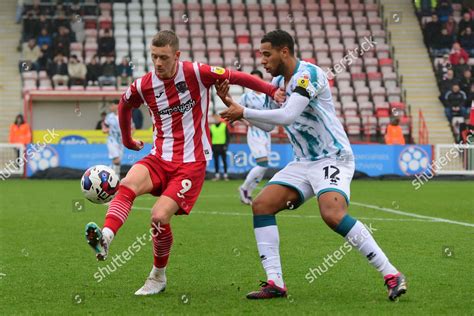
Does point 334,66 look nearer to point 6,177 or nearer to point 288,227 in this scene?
point 6,177

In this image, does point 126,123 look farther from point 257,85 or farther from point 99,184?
point 257,85

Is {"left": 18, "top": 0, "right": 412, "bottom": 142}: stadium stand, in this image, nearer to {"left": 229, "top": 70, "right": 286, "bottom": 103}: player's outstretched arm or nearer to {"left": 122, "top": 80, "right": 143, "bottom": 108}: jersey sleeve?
{"left": 122, "top": 80, "right": 143, "bottom": 108}: jersey sleeve

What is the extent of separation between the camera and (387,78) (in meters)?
33.1

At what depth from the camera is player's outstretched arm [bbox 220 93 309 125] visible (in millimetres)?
6578

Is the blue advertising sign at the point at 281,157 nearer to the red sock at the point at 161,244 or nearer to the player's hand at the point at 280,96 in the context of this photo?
the red sock at the point at 161,244

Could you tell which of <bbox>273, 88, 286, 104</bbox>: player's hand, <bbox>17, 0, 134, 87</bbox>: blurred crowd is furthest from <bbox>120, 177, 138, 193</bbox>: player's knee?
<bbox>17, 0, 134, 87</bbox>: blurred crowd

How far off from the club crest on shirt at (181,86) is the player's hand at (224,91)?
0.86 ft

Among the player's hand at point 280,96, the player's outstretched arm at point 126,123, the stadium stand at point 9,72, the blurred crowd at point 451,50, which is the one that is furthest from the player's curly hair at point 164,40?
the blurred crowd at point 451,50

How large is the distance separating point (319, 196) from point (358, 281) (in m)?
1.19

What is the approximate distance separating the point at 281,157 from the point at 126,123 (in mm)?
18516

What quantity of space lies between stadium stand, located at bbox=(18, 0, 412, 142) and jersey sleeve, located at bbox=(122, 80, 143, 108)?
2162 centimetres

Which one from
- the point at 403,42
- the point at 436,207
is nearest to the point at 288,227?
the point at 436,207

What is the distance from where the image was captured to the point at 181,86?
737cm

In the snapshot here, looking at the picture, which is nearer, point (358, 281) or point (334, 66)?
point (358, 281)
